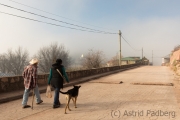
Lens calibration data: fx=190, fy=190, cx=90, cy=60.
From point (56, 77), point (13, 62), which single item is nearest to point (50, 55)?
point (13, 62)

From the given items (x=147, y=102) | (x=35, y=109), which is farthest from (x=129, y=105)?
(x=35, y=109)

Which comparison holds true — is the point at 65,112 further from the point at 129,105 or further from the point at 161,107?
the point at 161,107

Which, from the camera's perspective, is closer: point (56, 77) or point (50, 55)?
point (56, 77)

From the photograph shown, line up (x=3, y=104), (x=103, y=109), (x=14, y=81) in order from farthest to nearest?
(x=14, y=81) → (x=3, y=104) → (x=103, y=109)

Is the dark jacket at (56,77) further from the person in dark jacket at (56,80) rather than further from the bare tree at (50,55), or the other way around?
the bare tree at (50,55)

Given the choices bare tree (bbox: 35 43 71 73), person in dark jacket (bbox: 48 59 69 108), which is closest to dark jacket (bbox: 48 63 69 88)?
person in dark jacket (bbox: 48 59 69 108)

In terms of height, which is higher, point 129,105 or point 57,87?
point 57,87

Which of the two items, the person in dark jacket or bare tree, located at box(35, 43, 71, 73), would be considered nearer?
the person in dark jacket

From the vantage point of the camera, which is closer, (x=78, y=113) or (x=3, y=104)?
(x=78, y=113)

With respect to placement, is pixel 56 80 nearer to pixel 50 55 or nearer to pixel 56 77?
pixel 56 77

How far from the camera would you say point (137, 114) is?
532cm

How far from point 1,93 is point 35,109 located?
10.7 feet

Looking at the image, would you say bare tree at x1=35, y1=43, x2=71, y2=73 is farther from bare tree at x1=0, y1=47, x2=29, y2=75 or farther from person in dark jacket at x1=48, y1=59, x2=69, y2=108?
person in dark jacket at x1=48, y1=59, x2=69, y2=108

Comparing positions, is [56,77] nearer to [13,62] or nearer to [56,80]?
[56,80]
